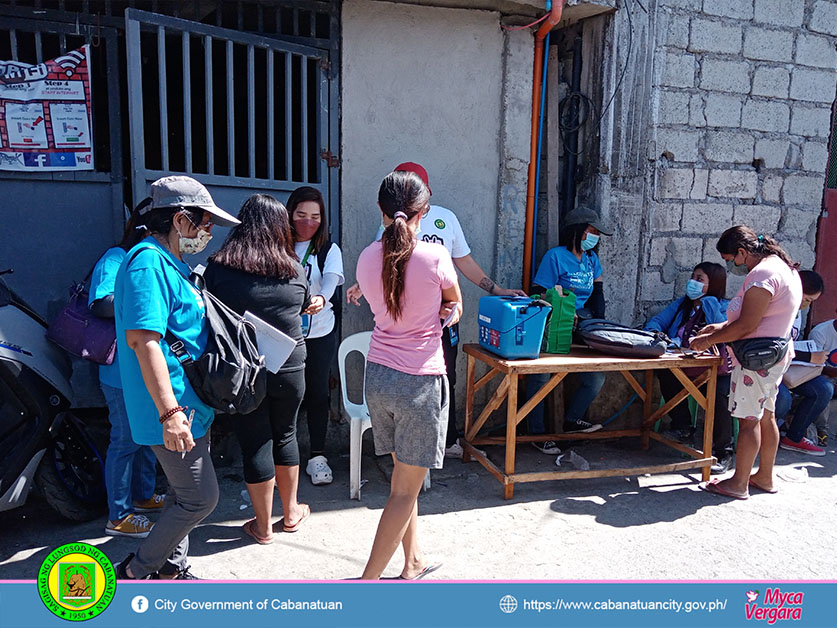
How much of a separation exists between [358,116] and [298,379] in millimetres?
2108

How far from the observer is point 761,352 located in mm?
3779

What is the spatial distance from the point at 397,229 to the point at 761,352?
2.45 metres

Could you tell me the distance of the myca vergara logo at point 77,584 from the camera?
2447 millimetres

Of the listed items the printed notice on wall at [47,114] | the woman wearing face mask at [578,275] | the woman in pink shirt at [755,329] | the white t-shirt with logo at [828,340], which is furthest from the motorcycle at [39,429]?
the white t-shirt with logo at [828,340]

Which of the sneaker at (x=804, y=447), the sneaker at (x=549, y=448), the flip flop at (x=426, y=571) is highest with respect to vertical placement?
the flip flop at (x=426, y=571)

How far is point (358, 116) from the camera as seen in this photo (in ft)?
14.8

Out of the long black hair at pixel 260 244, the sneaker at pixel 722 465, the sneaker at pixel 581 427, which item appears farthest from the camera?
the sneaker at pixel 581 427

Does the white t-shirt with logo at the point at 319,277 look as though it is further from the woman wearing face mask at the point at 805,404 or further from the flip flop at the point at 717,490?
the woman wearing face mask at the point at 805,404

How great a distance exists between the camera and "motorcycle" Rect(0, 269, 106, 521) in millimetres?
3119

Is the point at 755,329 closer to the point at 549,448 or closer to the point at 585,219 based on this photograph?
the point at 585,219

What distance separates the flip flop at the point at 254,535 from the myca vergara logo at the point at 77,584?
32.8 inches

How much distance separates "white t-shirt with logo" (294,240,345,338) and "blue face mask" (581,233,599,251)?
5.78 feet

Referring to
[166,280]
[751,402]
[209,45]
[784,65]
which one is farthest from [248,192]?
[784,65]

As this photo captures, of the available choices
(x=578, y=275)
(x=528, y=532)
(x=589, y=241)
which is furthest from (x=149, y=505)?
(x=589, y=241)
